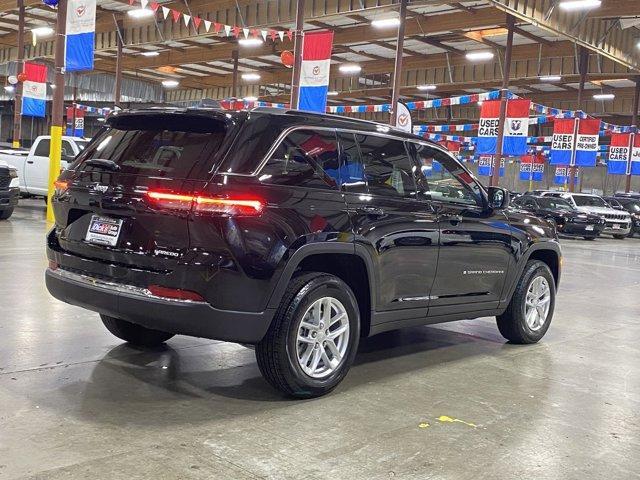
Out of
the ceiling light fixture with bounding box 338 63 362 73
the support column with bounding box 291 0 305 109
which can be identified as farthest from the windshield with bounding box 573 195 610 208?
the ceiling light fixture with bounding box 338 63 362 73

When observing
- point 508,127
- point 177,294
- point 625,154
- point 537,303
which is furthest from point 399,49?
point 177,294

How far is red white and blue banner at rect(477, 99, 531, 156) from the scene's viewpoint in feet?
75.0

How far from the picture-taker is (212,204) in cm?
400

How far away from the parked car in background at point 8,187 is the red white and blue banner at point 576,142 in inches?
800

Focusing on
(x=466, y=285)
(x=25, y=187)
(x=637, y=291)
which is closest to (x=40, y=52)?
(x=25, y=187)

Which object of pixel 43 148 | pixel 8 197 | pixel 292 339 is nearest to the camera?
pixel 292 339

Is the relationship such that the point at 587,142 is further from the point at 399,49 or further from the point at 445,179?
the point at 445,179

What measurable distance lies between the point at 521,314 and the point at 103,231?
3.90 m

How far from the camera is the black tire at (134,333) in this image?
5.48 meters

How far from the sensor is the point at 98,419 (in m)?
3.92

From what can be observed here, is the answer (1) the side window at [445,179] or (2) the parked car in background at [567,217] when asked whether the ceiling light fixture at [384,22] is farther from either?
(1) the side window at [445,179]

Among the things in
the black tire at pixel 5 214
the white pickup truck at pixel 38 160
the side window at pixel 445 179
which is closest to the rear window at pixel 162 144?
the side window at pixel 445 179

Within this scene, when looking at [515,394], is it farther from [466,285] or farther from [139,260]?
[139,260]

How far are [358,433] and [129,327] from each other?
2.31 metres
